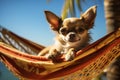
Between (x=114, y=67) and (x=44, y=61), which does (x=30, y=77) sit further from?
(x=114, y=67)

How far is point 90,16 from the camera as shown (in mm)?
1536

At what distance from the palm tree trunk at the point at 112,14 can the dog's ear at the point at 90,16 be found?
0.14m

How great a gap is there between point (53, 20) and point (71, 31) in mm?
123

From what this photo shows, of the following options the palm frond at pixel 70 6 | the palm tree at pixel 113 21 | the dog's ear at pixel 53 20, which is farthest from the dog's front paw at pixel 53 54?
the palm frond at pixel 70 6

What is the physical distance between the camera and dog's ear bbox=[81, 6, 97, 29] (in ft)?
4.93

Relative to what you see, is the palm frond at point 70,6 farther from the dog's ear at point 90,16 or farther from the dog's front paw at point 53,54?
the dog's front paw at point 53,54

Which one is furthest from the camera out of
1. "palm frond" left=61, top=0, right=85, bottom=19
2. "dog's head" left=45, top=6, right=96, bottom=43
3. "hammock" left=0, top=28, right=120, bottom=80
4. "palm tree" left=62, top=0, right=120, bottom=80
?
"palm frond" left=61, top=0, right=85, bottom=19

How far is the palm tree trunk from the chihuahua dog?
0.44 feet

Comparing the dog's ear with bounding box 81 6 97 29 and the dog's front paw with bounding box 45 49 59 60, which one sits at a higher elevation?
the dog's ear with bounding box 81 6 97 29

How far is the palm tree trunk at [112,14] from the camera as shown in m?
1.63

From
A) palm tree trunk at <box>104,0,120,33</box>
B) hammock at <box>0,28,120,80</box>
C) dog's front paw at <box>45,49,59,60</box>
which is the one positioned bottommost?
hammock at <box>0,28,120,80</box>

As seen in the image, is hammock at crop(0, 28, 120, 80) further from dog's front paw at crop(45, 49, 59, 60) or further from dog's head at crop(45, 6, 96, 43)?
dog's head at crop(45, 6, 96, 43)

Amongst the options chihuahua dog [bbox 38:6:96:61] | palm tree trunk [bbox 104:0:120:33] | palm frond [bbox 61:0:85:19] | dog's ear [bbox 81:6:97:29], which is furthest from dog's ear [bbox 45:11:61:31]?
palm frond [bbox 61:0:85:19]

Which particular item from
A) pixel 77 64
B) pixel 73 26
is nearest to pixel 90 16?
pixel 73 26
